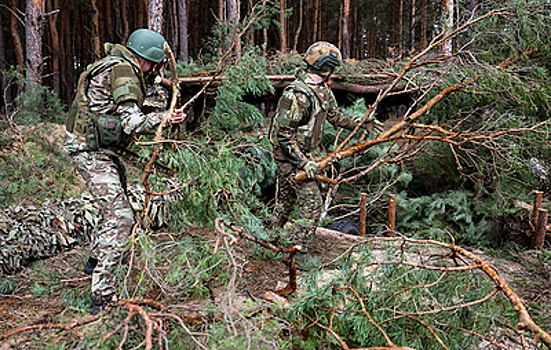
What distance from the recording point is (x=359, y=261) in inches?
98.3

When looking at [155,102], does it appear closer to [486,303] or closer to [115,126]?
[115,126]

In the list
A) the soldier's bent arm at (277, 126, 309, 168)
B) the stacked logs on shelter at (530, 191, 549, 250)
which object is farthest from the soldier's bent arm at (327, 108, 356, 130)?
the stacked logs on shelter at (530, 191, 549, 250)

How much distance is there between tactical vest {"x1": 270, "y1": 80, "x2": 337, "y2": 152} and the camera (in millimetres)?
4031

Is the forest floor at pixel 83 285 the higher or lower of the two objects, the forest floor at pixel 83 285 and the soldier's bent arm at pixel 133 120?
the lower

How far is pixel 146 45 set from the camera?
315 centimetres

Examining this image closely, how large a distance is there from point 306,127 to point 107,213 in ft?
6.74

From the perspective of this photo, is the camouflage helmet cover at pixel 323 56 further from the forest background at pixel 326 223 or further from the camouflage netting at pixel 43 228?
the camouflage netting at pixel 43 228

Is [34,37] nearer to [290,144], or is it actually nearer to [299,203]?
[290,144]

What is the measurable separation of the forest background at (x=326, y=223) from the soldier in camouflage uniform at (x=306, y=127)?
24 centimetres

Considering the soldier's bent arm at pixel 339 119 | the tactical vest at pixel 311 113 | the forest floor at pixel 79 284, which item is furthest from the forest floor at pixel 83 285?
the soldier's bent arm at pixel 339 119

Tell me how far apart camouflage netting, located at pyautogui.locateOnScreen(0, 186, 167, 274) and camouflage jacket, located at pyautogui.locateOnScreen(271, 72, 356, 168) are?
1373mm

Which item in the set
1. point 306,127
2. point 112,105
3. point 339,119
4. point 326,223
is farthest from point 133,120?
point 326,223

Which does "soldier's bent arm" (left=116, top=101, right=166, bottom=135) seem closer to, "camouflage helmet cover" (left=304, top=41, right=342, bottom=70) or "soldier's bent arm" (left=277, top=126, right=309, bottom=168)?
"soldier's bent arm" (left=277, top=126, right=309, bottom=168)

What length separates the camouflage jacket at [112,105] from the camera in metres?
2.94
